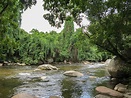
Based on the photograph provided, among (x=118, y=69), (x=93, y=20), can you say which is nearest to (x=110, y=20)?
(x=93, y=20)

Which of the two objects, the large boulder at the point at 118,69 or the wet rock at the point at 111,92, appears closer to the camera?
the wet rock at the point at 111,92

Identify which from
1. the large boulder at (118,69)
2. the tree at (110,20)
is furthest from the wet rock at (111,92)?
the large boulder at (118,69)

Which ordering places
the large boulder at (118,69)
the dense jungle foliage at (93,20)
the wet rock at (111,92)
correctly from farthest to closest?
the large boulder at (118,69) < the wet rock at (111,92) < the dense jungle foliage at (93,20)

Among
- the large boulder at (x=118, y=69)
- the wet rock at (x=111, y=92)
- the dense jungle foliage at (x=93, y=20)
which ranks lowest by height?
the wet rock at (x=111, y=92)

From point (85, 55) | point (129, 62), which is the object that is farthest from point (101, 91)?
point (85, 55)

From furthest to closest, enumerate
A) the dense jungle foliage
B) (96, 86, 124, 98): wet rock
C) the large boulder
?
1. the large boulder
2. (96, 86, 124, 98): wet rock
3. the dense jungle foliage

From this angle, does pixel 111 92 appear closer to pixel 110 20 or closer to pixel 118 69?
pixel 110 20

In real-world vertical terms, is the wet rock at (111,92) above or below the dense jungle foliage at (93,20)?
below

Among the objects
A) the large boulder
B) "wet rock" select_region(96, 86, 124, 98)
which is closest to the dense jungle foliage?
the large boulder

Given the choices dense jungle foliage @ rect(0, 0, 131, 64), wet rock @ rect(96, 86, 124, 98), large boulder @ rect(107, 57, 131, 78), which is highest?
dense jungle foliage @ rect(0, 0, 131, 64)

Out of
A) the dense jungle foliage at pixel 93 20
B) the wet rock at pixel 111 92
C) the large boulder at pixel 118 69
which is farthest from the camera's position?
the large boulder at pixel 118 69

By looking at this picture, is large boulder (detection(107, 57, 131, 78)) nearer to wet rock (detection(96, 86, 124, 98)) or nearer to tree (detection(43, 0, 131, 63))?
tree (detection(43, 0, 131, 63))

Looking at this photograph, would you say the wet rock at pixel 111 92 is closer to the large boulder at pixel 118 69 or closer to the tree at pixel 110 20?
the tree at pixel 110 20

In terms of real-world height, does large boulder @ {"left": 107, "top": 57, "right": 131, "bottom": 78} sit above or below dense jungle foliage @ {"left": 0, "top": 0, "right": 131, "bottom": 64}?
below
